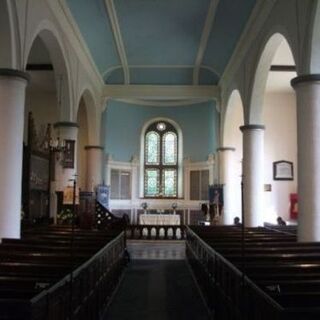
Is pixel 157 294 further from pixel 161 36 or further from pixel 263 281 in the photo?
pixel 161 36

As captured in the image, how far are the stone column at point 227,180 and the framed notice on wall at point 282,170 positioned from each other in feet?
5.26

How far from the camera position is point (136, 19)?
11422mm

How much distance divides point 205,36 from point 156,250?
6016 millimetres

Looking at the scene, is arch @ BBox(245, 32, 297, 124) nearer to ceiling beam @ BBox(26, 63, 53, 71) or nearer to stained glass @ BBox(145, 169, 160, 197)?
ceiling beam @ BBox(26, 63, 53, 71)

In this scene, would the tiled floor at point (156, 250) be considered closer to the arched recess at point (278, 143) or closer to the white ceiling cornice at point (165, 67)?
the arched recess at point (278, 143)

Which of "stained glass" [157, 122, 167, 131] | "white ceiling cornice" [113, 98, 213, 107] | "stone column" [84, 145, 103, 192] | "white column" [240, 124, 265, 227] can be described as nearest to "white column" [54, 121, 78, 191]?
"stone column" [84, 145, 103, 192]

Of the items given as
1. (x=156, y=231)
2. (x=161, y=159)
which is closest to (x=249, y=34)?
(x=156, y=231)

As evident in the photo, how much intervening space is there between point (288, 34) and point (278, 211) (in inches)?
366

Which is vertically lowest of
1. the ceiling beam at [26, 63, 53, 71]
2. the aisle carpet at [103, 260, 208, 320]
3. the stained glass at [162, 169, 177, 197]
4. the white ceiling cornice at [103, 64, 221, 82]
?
the aisle carpet at [103, 260, 208, 320]

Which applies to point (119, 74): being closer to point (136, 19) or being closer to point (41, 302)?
point (136, 19)

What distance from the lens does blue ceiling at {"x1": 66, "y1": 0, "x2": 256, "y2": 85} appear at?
34.9 feet

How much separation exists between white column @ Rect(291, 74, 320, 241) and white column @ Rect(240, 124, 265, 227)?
401 cm

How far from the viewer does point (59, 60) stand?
11094 millimetres

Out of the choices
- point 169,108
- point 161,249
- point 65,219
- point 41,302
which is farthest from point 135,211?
point 41,302
